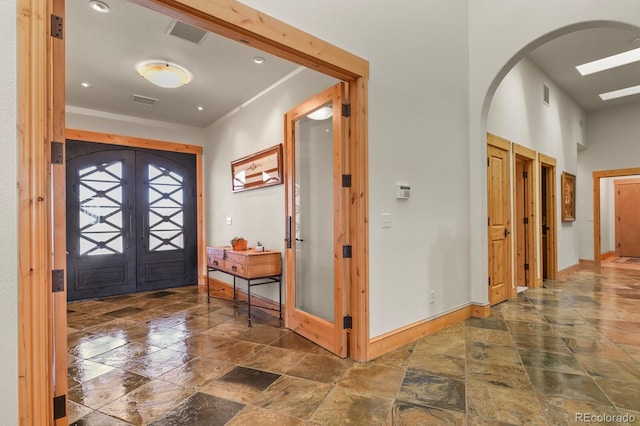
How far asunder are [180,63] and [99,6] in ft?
3.47

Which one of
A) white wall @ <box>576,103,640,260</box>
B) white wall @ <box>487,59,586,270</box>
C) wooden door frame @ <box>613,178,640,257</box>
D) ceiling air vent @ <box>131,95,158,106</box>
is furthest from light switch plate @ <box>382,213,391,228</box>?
wooden door frame @ <box>613,178,640,257</box>

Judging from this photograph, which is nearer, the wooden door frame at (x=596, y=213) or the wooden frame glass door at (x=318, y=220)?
the wooden frame glass door at (x=318, y=220)

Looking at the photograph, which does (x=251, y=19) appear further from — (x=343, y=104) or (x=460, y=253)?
(x=460, y=253)

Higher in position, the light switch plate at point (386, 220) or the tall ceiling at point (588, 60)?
the tall ceiling at point (588, 60)

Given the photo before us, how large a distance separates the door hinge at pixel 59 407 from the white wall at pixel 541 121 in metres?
5.00

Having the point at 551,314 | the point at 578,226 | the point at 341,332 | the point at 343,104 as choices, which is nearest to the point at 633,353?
the point at 551,314

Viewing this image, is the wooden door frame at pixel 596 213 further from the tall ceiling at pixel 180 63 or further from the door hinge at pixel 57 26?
the door hinge at pixel 57 26

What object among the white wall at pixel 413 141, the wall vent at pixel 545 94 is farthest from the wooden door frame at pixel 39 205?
the wall vent at pixel 545 94

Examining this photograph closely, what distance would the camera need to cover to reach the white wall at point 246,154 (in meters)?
4.05

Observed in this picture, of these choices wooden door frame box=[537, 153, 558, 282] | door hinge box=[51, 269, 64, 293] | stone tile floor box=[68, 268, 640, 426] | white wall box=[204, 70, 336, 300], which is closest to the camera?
door hinge box=[51, 269, 64, 293]

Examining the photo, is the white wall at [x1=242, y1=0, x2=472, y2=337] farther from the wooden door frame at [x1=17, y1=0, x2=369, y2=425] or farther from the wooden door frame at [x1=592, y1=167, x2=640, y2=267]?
the wooden door frame at [x1=592, y1=167, x2=640, y2=267]

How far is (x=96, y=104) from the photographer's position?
5.02 m

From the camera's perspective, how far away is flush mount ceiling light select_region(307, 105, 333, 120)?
3.19m
